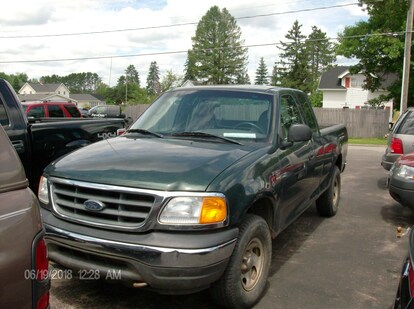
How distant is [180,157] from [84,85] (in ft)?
541

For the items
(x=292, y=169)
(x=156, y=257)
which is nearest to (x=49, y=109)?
(x=292, y=169)

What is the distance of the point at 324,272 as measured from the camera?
438 centimetres

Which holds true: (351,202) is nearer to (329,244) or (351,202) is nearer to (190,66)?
(329,244)

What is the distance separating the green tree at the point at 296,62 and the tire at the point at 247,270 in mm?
58365

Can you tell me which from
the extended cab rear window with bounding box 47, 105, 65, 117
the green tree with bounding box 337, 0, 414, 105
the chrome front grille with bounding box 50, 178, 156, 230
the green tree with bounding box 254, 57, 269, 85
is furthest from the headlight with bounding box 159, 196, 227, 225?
the green tree with bounding box 254, 57, 269, 85

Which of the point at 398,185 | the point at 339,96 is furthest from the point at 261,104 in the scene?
the point at 339,96

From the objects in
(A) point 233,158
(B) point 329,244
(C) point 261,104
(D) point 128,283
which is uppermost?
(C) point 261,104

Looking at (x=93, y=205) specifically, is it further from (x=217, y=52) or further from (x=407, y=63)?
(x=217, y=52)

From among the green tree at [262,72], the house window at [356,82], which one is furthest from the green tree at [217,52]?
the green tree at [262,72]

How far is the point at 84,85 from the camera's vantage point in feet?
523

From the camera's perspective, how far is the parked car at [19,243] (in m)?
1.68

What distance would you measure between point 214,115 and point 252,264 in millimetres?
1670

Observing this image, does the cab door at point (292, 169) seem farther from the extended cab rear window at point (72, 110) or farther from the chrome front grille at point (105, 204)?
the extended cab rear window at point (72, 110)

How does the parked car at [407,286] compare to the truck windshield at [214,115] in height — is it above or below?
below
